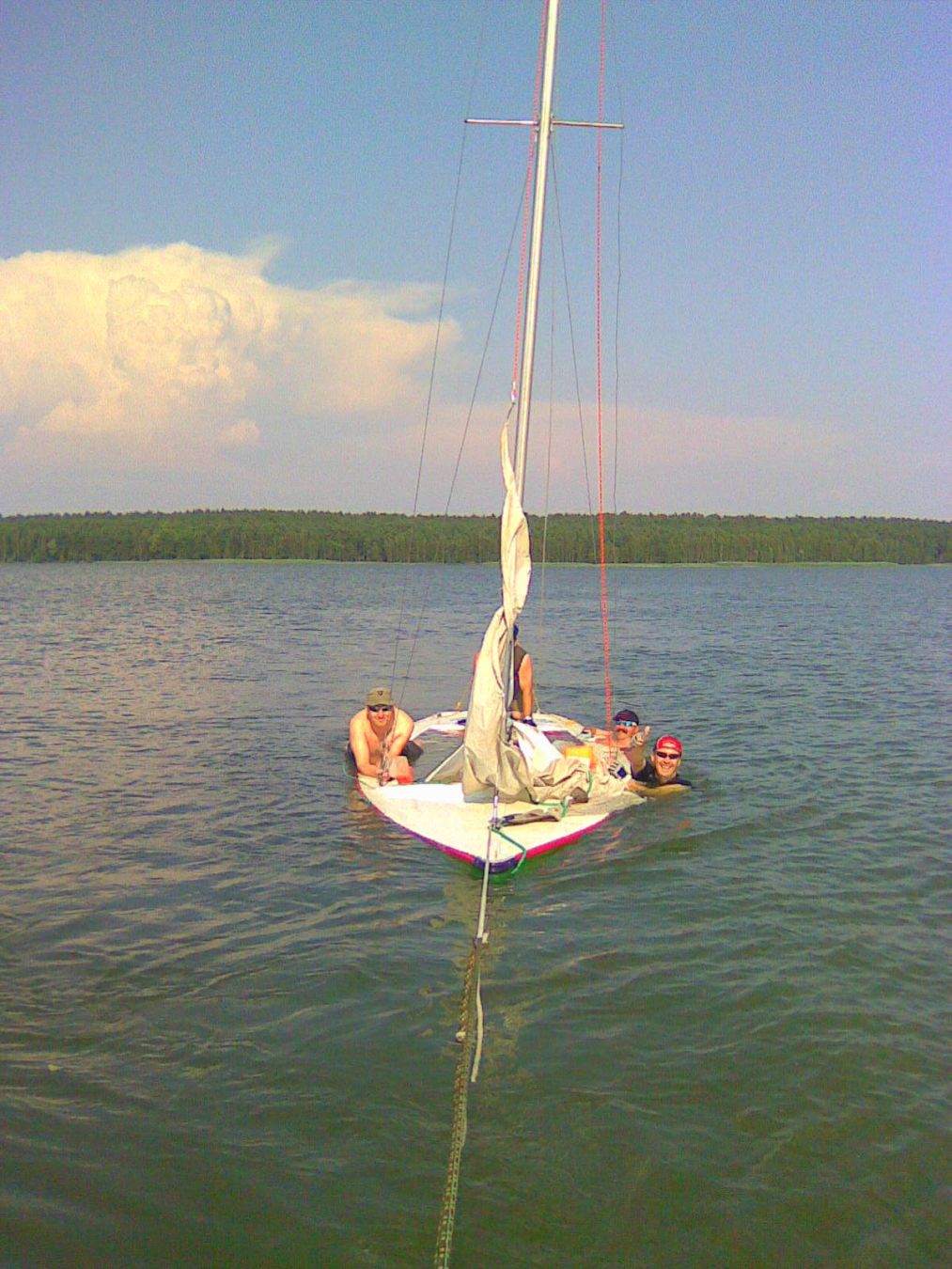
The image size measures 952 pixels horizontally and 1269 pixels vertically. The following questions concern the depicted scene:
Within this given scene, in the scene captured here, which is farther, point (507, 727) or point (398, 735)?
point (398, 735)

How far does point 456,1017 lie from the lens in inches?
337

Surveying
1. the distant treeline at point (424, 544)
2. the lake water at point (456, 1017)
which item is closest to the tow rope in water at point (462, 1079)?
the lake water at point (456, 1017)

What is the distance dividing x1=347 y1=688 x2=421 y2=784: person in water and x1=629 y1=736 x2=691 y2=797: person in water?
3.35 metres

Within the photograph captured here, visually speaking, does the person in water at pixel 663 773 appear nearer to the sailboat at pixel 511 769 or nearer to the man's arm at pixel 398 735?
the sailboat at pixel 511 769

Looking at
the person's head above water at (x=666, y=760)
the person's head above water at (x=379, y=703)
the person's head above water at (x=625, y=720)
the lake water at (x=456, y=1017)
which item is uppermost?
the person's head above water at (x=379, y=703)

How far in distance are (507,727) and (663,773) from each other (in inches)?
173

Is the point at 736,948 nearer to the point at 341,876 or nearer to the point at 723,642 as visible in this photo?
the point at 341,876

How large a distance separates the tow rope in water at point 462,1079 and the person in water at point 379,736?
504 cm

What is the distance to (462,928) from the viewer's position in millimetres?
10414

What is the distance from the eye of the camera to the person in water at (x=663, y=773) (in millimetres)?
A: 15750

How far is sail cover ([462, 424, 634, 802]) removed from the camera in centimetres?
1141

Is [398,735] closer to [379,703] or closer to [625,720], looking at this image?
[379,703]

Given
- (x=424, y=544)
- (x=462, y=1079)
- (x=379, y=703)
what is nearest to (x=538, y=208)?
(x=379, y=703)

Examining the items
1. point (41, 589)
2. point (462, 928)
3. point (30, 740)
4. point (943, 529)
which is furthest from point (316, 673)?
point (943, 529)
